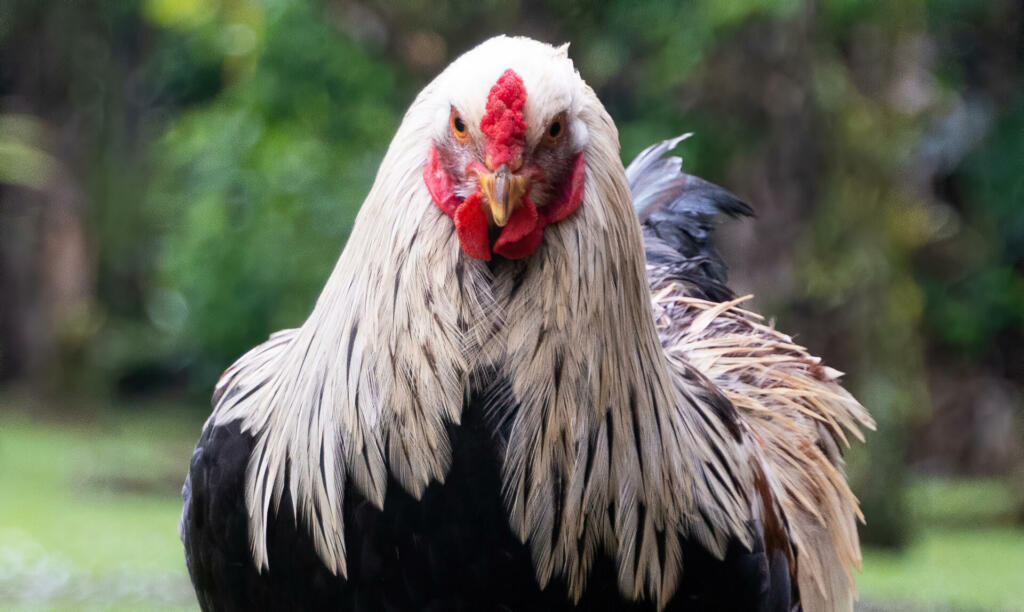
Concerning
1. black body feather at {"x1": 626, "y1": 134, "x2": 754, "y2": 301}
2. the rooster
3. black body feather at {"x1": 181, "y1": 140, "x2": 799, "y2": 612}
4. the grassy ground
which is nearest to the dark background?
the grassy ground

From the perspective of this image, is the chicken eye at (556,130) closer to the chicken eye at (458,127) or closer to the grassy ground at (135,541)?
the chicken eye at (458,127)

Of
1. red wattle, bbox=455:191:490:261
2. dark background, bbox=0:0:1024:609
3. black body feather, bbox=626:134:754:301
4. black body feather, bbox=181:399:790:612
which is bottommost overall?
black body feather, bbox=181:399:790:612

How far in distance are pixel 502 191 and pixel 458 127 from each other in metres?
0.23

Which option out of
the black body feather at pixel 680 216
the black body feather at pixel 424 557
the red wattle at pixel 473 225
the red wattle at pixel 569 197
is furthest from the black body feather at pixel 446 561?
the black body feather at pixel 680 216

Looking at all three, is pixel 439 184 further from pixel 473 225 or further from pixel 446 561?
pixel 446 561

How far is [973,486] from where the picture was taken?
13492 mm

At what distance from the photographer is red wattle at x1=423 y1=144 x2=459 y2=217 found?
2699 mm

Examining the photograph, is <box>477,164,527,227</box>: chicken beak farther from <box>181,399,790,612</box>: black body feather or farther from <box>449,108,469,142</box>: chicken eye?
<box>181,399,790,612</box>: black body feather

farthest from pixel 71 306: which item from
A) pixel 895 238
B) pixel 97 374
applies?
pixel 895 238

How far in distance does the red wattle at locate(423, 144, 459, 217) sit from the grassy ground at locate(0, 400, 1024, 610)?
5.06 m

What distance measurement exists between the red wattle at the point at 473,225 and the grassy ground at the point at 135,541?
503cm

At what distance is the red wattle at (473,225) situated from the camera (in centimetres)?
264

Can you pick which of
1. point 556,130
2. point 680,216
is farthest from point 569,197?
point 680,216

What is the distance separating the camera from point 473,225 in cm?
264
